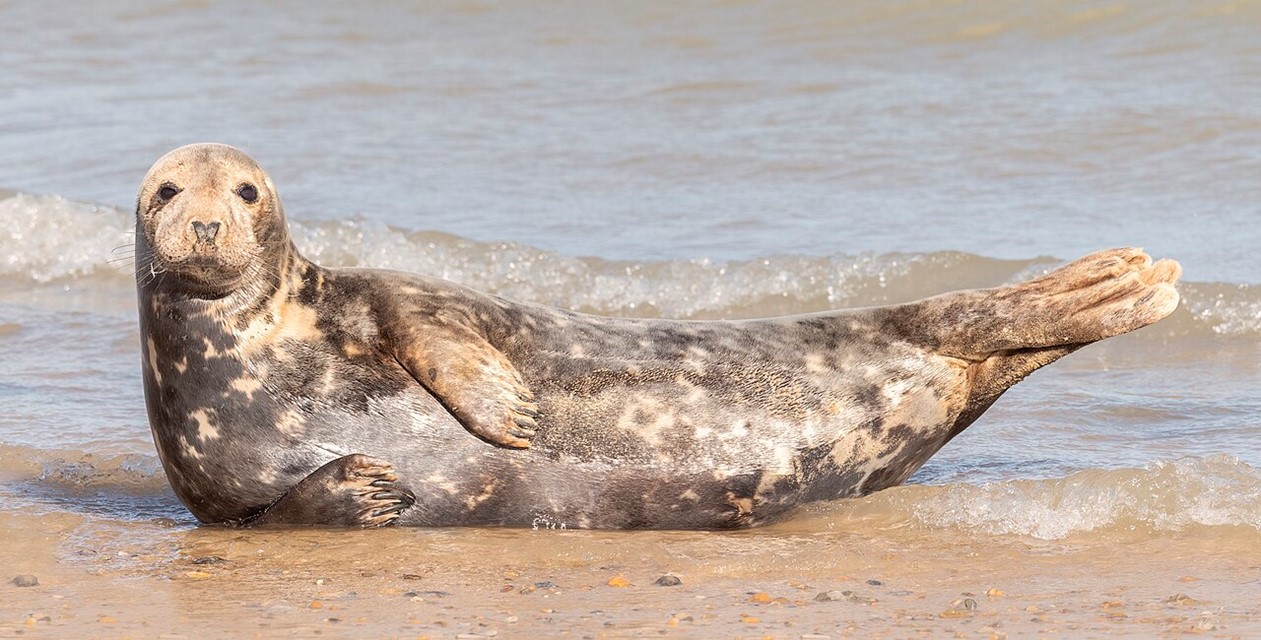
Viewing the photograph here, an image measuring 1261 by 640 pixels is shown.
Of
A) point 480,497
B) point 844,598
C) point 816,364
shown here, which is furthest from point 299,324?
point 844,598

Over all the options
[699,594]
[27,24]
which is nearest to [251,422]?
[699,594]

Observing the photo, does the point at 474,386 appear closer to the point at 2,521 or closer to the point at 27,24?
the point at 2,521

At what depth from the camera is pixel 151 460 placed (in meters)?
6.41

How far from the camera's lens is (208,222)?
5.08m

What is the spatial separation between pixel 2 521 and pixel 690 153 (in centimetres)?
725

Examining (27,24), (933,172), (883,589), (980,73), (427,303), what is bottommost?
(883,589)

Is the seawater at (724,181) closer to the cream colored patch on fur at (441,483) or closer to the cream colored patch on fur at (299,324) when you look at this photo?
the cream colored patch on fur at (299,324)

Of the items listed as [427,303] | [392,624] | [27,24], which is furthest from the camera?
[27,24]

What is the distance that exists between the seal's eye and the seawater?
121cm

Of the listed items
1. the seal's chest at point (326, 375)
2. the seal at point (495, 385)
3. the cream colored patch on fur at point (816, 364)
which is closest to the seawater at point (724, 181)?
the seal at point (495, 385)

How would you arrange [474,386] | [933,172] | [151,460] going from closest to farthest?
1. [474,386]
2. [151,460]
3. [933,172]

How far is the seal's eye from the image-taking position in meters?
5.29

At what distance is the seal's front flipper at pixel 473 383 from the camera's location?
4.98 m

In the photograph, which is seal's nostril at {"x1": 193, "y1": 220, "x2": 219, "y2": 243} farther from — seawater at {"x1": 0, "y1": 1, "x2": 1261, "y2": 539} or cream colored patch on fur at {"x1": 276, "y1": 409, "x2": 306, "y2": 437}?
seawater at {"x1": 0, "y1": 1, "x2": 1261, "y2": 539}
